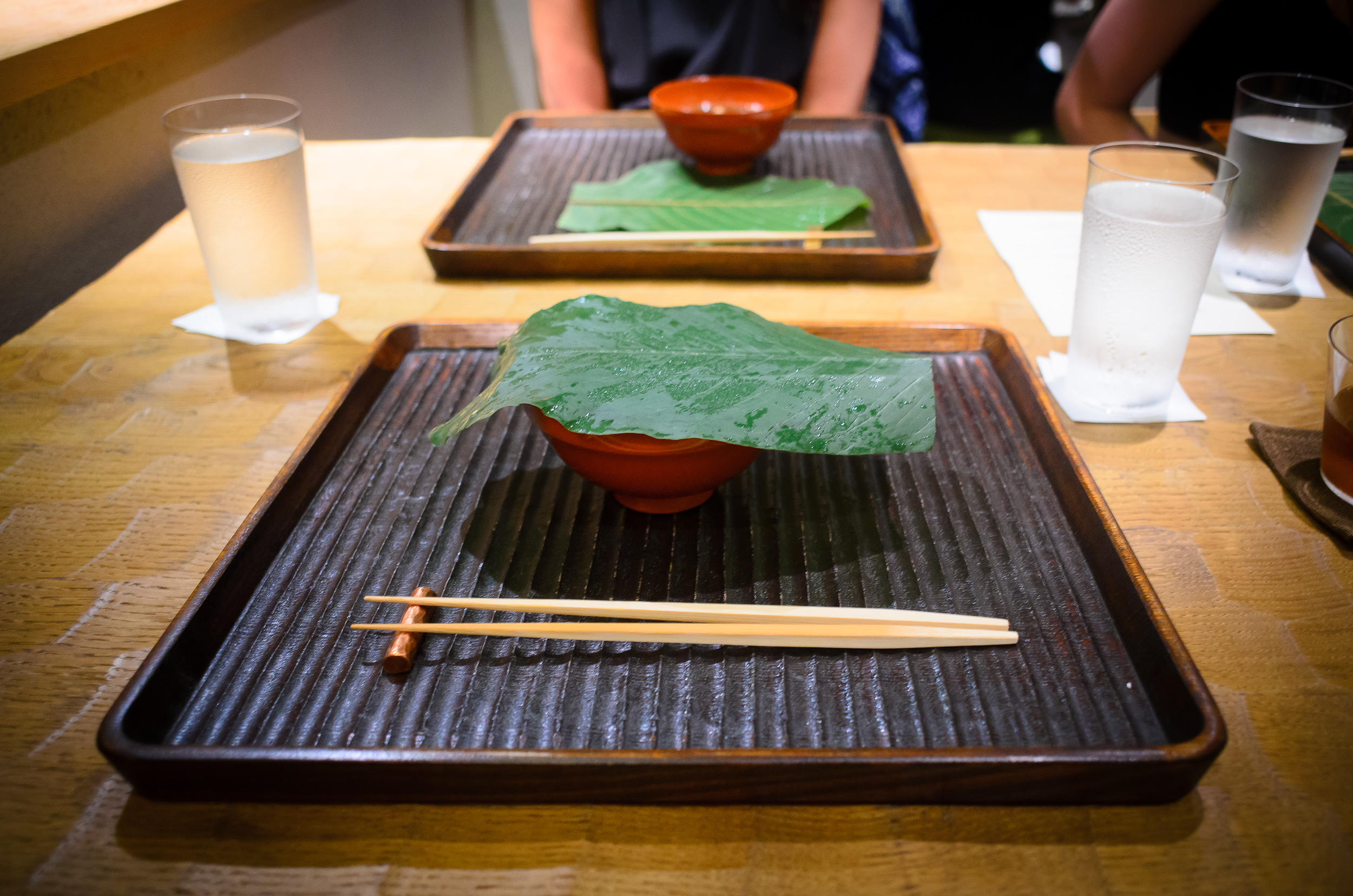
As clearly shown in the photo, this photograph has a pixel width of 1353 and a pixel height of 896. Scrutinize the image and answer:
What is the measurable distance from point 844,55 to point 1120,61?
1.87ft

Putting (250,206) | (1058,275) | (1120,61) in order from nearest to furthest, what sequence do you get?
(250,206)
(1058,275)
(1120,61)

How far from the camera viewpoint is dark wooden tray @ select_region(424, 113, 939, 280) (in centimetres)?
105

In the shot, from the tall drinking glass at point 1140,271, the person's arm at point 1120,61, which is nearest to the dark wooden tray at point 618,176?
the tall drinking glass at point 1140,271

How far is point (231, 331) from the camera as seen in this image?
98cm

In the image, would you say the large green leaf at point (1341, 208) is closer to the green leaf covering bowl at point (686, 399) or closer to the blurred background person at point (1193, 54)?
the blurred background person at point (1193, 54)

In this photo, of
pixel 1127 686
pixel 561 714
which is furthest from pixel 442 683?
pixel 1127 686

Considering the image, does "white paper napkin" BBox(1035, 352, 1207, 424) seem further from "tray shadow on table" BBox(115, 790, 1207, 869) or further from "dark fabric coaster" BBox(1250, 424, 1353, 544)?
"tray shadow on table" BBox(115, 790, 1207, 869)

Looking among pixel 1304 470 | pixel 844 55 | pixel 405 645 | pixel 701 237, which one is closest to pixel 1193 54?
pixel 844 55

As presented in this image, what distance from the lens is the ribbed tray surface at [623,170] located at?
1149mm

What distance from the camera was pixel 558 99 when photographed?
1916 mm

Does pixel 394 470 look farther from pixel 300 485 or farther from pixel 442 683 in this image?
pixel 442 683

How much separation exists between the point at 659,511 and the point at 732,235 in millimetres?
531

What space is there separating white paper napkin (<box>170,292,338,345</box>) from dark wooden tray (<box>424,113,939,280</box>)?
0.14m

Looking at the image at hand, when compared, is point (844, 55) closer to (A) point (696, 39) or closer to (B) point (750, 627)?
(A) point (696, 39)
